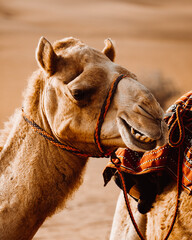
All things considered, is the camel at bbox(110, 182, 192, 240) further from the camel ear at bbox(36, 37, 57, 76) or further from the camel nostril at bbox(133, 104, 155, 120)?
the camel ear at bbox(36, 37, 57, 76)

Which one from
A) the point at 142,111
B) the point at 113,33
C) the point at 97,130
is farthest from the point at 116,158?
the point at 113,33

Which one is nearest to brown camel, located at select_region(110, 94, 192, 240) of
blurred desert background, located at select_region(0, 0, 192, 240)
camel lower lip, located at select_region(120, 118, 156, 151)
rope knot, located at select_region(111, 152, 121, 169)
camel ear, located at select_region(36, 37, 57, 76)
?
rope knot, located at select_region(111, 152, 121, 169)

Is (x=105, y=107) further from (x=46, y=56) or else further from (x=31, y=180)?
(x=31, y=180)

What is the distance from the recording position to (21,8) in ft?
57.8

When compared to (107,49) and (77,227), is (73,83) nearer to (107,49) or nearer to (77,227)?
(107,49)

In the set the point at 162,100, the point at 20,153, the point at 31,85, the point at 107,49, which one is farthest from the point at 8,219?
the point at 162,100

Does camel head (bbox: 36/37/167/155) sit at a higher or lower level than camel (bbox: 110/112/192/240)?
higher

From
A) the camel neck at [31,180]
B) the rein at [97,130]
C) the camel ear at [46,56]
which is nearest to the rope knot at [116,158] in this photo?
the rein at [97,130]

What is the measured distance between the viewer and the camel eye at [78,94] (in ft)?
4.76

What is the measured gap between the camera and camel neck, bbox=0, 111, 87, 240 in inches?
60.0

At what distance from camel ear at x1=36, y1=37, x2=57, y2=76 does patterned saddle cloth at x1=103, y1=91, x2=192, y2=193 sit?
2.25 ft

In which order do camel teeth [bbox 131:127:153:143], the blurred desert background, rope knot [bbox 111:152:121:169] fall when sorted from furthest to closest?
the blurred desert background → rope knot [bbox 111:152:121:169] → camel teeth [bbox 131:127:153:143]

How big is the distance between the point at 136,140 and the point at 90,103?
0.27 meters

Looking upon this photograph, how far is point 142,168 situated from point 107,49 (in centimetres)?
67
